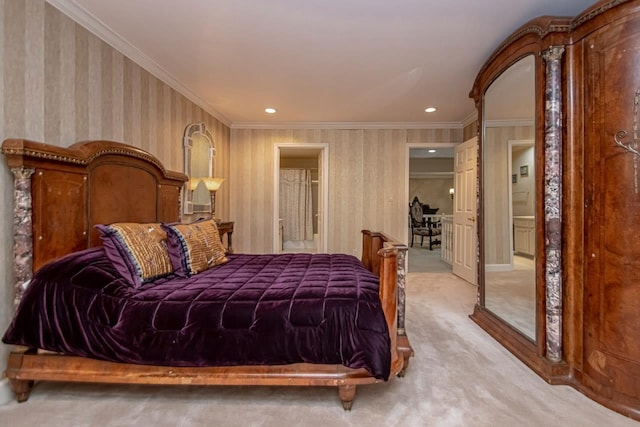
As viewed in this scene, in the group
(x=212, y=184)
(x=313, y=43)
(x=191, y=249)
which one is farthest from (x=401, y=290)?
(x=212, y=184)

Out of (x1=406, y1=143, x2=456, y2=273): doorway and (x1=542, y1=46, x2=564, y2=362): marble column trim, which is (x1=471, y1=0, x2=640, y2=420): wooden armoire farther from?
(x1=406, y1=143, x2=456, y2=273): doorway

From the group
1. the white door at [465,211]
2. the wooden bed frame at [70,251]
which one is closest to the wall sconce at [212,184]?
the wooden bed frame at [70,251]

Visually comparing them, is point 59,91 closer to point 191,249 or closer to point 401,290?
point 191,249

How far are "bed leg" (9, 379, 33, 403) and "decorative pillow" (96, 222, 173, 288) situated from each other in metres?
0.77

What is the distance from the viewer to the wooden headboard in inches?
65.0

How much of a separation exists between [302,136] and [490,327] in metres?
3.67

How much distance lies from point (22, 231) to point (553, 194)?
3.14 metres

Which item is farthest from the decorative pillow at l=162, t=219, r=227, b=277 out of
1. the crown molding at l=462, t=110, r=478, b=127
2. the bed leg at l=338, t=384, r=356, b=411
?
the crown molding at l=462, t=110, r=478, b=127

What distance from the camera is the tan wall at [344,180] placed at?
16.1 ft

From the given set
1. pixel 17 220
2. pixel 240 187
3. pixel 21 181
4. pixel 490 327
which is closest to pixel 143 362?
pixel 17 220

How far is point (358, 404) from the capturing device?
1695 millimetres

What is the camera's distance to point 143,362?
1.64 metres

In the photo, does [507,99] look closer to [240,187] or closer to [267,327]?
[267,327]

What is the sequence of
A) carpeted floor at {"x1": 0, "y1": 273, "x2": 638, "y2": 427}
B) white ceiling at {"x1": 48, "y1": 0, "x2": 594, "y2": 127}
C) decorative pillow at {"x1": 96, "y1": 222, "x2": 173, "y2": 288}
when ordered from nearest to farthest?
carpeted floor at {"x1": 0, "y1": 273, "x2": 638, "y2": 427} < decorative pillow at {"x1": 96, "y1": 222, "x2": 173, "y2": 288} < white ceiling at {"x1": 48, "y1": 0, "x2": 594, "y2": 127}
